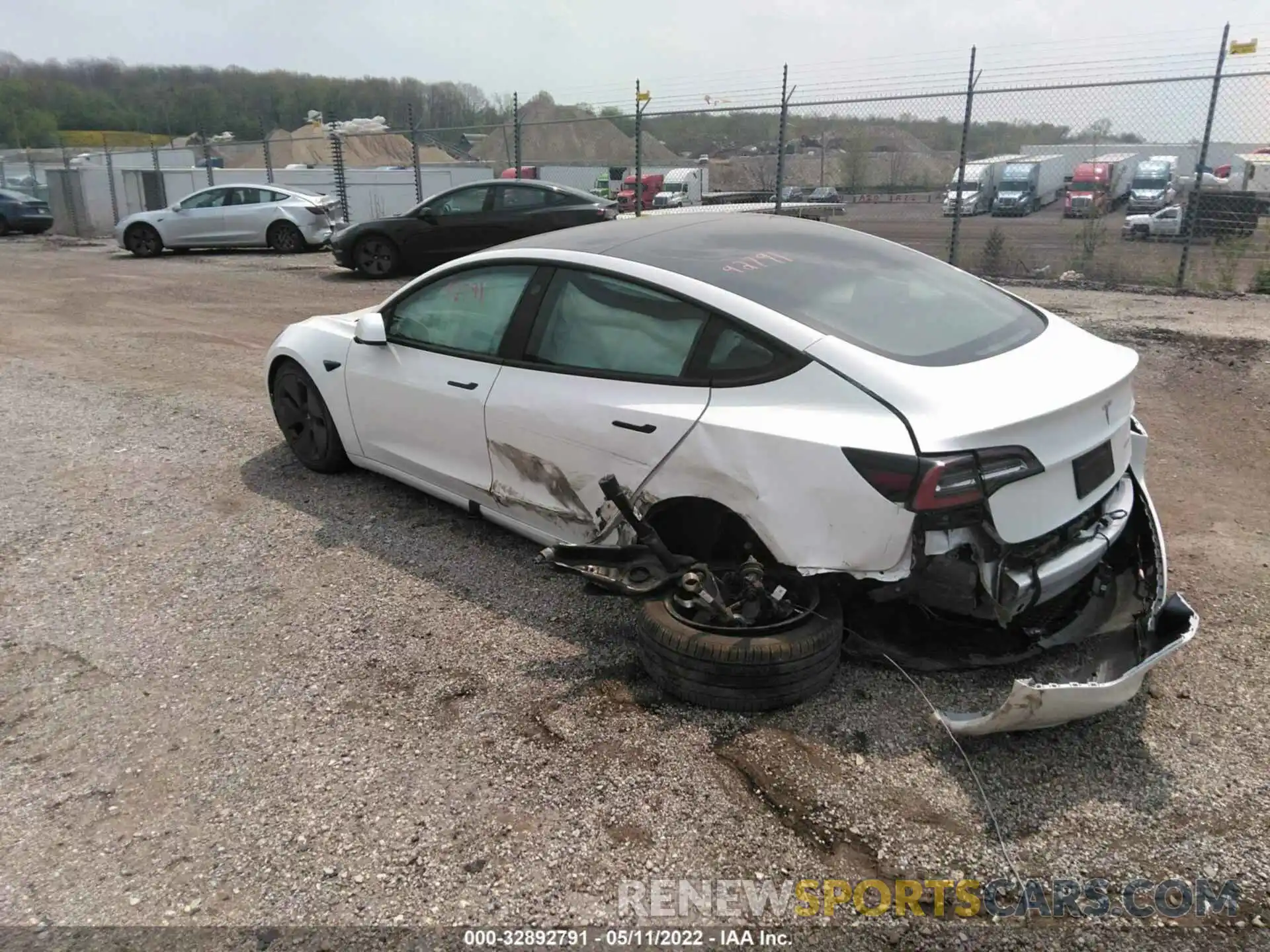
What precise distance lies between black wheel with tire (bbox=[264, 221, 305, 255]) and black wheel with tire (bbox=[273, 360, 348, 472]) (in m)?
14.0

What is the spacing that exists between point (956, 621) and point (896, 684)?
34 cm

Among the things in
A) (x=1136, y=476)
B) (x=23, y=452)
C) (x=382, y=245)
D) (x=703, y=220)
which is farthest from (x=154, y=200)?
(x=1136, y=476)

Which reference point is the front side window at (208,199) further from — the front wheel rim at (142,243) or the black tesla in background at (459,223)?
the black tesla in background at (459,223)

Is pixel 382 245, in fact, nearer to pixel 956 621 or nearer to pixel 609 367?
pixel 609 367

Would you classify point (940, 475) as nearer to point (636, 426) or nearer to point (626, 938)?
point (636, 426)

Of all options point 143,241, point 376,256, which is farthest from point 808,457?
point 143,241

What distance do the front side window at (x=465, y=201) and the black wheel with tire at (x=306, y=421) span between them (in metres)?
9.09

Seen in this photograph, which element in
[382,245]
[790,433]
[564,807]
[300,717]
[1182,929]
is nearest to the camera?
[1182,929]

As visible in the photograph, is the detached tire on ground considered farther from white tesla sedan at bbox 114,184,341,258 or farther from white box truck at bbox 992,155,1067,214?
white box truck at bbox 992,155,1067,214

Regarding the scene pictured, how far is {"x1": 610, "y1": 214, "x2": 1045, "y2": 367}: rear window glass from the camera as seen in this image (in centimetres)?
328

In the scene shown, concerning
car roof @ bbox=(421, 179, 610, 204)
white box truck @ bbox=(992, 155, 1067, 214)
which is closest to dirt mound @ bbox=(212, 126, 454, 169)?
white box truck @ bbox=(992, 155, 1067, 214)

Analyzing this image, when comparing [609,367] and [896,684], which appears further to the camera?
[609,367]

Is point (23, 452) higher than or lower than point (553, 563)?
lower

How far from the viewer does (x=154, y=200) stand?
27734mm
